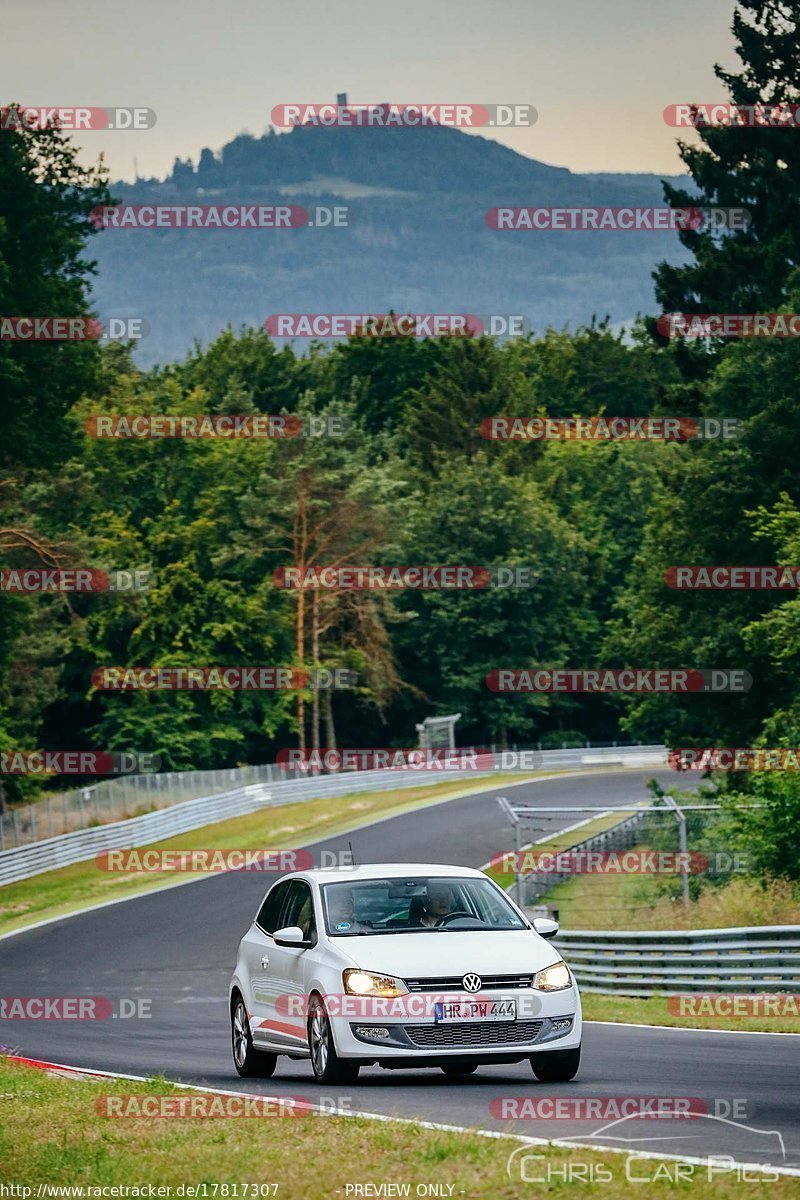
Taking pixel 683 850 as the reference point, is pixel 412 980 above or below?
above

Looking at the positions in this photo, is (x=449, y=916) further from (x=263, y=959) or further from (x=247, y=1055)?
(x=247, y=1055)

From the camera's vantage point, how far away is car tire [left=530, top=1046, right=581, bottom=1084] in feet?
41.8

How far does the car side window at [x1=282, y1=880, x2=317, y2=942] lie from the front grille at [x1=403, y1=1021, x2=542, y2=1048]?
132 centimetres

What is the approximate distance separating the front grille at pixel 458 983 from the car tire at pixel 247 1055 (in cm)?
235

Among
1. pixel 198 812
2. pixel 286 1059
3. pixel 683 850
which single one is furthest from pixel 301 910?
pixel 198 812

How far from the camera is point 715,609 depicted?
47.4m

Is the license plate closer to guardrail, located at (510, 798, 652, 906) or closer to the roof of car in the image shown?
the roof of car

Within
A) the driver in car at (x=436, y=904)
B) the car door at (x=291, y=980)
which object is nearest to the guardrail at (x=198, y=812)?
the car door at (x=291, y=980)

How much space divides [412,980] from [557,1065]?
1161 millimetres

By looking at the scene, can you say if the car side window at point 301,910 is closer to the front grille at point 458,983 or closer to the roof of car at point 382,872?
the roof of car at point 382,872

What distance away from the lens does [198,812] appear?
194 ft

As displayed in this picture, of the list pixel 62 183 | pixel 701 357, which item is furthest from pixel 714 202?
pixel 62 183

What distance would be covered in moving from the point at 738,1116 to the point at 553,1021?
7.63ft

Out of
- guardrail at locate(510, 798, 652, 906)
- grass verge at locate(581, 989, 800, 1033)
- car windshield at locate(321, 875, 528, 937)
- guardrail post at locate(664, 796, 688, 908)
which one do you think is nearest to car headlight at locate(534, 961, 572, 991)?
car windshield at locate(321, 875, 528, 937)
